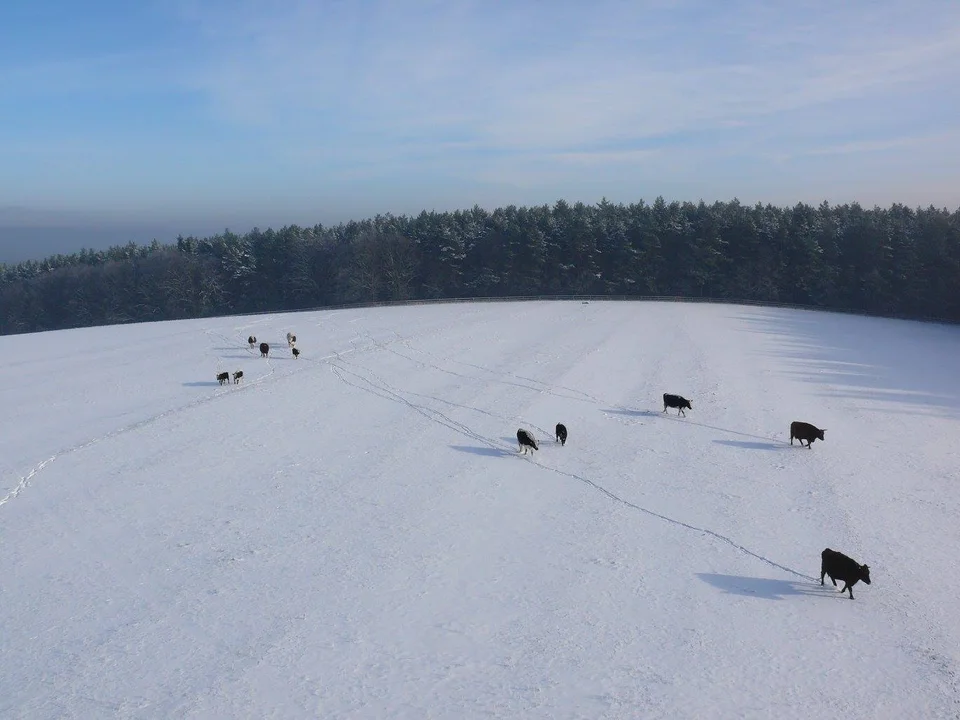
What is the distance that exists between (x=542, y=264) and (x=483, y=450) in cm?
4903

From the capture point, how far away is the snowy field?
33.5 ft

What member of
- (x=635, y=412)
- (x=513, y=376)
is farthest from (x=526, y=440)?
(x=513, y=376)

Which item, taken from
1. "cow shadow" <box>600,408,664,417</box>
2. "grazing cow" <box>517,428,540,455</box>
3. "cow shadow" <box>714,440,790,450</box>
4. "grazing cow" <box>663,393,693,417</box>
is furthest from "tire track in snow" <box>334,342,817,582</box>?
"grazing cow" <box>663,393,693,417</box>

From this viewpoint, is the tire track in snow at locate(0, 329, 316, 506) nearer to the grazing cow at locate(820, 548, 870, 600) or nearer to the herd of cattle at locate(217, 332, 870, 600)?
the herd of cattle at locate(217, 332, 870, 600)

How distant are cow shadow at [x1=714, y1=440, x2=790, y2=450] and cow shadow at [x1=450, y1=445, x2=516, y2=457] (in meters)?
7.47

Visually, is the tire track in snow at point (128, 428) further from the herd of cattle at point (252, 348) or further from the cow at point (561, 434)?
the cow at point (561, 434)

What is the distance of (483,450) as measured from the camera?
820 inches

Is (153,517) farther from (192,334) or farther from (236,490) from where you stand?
(192,334)

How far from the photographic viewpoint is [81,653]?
11133 millimetres

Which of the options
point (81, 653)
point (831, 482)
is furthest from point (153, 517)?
point (831, 482)

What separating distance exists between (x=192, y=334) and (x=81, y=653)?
36.6 meters

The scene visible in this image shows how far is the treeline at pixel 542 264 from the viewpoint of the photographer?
5750 centimetres

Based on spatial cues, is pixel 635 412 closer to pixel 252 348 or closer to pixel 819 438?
pixel 819 438

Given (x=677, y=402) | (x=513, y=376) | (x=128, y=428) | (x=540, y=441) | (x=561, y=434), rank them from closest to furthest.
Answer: (x=561, y=434) < (x=540, y=441) < (x=128, y=428) < (x=677, y=402) < (x=513, y=376)
